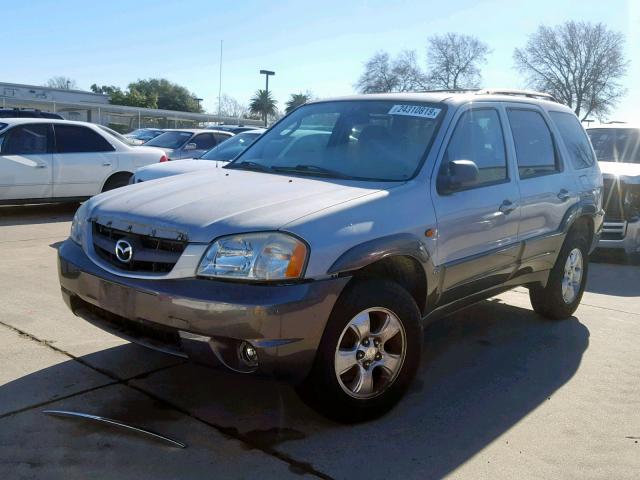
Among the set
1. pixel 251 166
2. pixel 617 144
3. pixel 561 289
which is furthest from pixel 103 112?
pixel 561 289

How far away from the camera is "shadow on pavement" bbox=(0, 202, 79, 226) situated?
10.1 m

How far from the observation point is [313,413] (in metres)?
3.72

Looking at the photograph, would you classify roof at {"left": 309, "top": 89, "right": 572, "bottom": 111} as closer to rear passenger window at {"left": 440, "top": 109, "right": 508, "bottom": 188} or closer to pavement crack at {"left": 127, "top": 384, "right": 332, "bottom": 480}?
rear passenger window at {"left": 440, "top": 109, "right": 508, "bottom": 188}

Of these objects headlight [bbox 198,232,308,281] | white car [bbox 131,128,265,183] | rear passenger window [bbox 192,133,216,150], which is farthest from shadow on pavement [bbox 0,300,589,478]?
rear passenger window [bbox 192,133,216,150]

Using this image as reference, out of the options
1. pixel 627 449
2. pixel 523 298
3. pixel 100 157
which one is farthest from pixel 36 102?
pixel 627 449

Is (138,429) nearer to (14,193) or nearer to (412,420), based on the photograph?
(412,420)

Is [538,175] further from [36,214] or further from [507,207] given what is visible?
[36,214]

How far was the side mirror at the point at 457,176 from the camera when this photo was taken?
395 centimetres

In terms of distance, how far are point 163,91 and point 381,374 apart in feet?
301

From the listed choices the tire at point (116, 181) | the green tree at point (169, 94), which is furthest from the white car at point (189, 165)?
the green tree at point (169, 94)

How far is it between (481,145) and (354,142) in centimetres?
89

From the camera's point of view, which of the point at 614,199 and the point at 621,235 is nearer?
the point at 621,235

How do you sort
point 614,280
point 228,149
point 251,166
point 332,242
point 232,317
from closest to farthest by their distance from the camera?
point 232,317, point 332,242, point 251,166, point 614,280, point 228,149

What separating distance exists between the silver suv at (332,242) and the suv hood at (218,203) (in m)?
0.01
